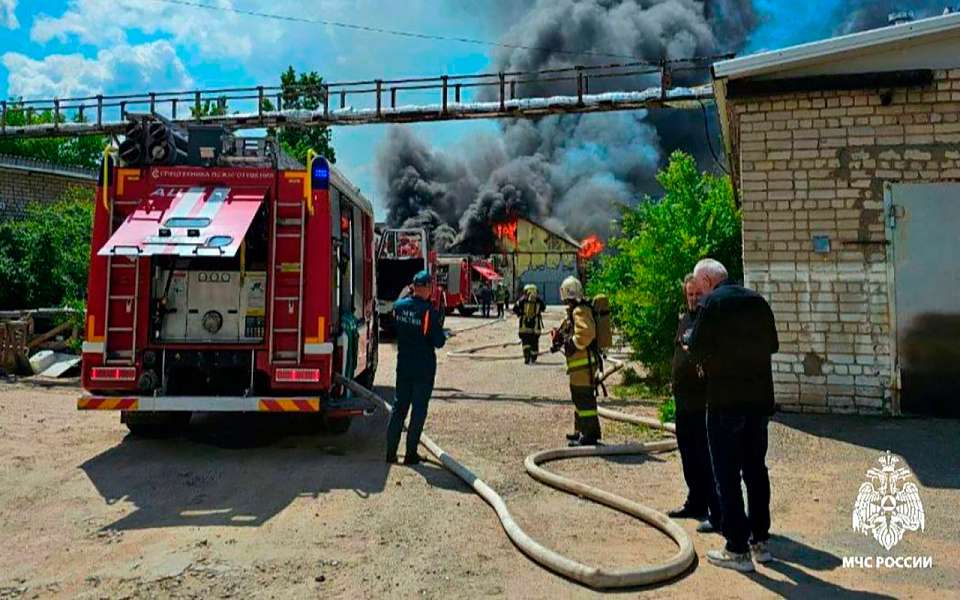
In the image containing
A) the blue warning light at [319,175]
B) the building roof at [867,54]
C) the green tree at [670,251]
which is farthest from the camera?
the green tree at [670,251]

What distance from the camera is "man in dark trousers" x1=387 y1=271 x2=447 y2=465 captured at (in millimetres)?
6539

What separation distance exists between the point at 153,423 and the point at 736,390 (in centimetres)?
573

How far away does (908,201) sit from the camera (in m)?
8.03

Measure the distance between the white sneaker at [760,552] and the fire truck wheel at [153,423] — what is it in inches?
220

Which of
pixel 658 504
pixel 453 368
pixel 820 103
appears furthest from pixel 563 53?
pixel 658 504

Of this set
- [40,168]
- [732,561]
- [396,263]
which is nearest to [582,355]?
[732,561]

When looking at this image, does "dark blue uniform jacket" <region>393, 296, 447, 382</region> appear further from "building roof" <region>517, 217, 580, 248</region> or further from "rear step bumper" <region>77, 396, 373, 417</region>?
"building roof" <region>517, 217, 580, 248</region>

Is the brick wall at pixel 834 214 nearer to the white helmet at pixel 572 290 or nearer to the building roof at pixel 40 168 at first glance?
the white helmet at pixel 572 290

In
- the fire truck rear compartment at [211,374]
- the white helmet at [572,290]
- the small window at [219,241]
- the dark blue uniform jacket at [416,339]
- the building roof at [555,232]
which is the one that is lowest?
the fire truck rear compartment at [211,374]

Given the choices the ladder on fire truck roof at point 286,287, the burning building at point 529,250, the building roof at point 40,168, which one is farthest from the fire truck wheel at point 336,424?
the burning building at point 529,250

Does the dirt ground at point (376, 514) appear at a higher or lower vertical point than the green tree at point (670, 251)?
lower

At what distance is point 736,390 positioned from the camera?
409cm

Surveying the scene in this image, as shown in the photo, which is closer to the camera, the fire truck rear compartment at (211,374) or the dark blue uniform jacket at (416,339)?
the dark blue uniform jacket at (416,339)

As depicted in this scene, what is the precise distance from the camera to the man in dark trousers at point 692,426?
496cm
